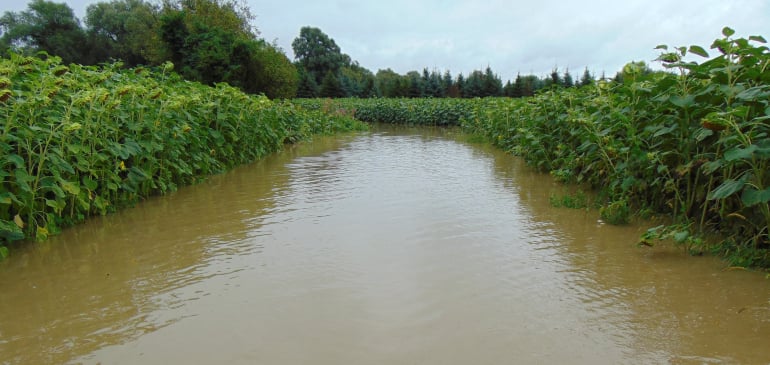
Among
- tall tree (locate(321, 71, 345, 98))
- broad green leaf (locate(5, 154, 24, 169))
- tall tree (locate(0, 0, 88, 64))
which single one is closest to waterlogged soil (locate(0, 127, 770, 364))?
broad green leaf (locate(5, 154, 24, 169))

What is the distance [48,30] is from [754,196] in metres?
67.0

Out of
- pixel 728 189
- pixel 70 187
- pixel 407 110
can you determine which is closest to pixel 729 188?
pixel 728 189

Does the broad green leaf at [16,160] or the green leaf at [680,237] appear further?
the broad green leaf at [16,160]

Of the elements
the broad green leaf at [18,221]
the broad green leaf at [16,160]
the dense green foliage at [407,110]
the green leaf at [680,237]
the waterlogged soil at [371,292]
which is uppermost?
the dense green foliage at [407,110]

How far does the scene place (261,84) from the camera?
Answer: 1084 inches

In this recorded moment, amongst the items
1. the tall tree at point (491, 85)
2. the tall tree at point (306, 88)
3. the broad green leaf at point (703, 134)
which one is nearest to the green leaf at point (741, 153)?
the broad green leaf at point (703, 134)

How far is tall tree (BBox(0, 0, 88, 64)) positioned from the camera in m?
52.7

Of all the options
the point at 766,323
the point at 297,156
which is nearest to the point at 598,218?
the point at 766,323

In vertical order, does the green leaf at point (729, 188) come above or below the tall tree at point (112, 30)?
below

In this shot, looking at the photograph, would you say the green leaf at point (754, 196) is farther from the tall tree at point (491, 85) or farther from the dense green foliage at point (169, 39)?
the tall tree at point (491, 85)

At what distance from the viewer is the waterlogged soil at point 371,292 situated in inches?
105

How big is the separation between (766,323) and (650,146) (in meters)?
2.44

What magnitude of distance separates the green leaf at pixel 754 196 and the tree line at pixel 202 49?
21292 mm

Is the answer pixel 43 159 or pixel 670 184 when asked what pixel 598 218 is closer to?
pixel 670 184
